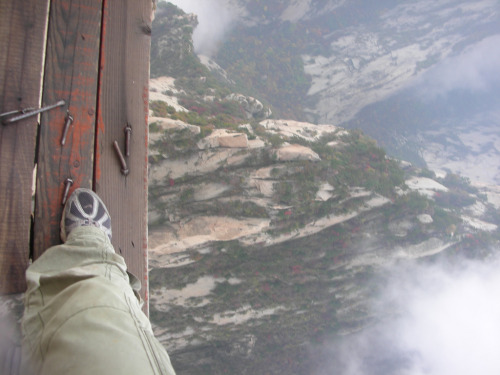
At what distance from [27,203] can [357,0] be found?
137ft

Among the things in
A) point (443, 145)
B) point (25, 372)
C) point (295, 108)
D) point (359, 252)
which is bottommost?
point (359, 252)

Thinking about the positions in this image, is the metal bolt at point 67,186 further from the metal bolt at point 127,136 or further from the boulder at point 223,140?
the boulder at point 223,140

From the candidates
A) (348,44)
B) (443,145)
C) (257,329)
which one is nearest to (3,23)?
(257,329)

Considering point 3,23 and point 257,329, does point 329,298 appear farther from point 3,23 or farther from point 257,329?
point 3,23

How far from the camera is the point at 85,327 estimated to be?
794 millimetres

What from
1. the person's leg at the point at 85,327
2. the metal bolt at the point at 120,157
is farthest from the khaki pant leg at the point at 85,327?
the metal bolt at the point at 120,157

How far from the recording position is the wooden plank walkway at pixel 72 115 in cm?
132

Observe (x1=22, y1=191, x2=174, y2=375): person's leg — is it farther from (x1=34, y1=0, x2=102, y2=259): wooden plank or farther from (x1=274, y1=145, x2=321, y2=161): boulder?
(x1=274, y1=145, x2=321, y2=161): boulder

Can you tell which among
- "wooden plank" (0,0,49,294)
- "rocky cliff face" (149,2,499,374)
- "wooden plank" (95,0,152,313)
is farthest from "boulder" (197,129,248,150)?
"wooden plank" (0,0,49,294)

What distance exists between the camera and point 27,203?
4.34 feet

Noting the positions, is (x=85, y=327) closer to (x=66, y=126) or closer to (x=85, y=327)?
(x=85, y=327)

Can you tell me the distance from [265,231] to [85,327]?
1085 centimetres

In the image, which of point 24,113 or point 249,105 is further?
point 249,105

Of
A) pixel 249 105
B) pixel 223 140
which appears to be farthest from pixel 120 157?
pixel 249 105
